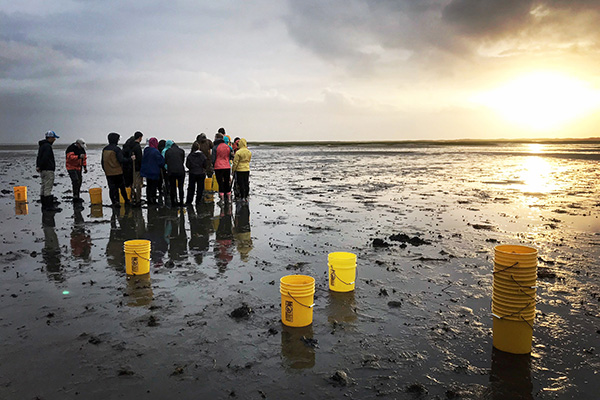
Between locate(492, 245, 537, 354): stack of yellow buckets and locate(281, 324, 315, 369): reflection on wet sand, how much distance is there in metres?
2.22

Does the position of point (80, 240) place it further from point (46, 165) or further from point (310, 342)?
point (310, 342)

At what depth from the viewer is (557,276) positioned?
7391 mm

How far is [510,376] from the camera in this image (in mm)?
4352

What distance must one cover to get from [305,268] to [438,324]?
9.75 feet

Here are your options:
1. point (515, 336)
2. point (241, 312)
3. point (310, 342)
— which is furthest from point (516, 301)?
point (241, 312)

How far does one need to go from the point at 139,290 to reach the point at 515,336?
544cm

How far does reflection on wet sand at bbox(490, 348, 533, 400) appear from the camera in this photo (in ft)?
13.3

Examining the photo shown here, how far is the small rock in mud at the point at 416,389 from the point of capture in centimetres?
408

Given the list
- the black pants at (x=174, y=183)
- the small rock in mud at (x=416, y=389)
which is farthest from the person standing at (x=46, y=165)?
the small rock in mud at (x=416, y=389)

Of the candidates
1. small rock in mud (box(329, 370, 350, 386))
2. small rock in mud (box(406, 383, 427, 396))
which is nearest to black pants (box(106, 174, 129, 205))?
small rock in mud (box(329, 370, 350, 386))

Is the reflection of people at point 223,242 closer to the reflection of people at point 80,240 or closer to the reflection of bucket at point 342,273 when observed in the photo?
the reflection of bucket at point 342,273

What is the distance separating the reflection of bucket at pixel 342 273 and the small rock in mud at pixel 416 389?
8.31ft

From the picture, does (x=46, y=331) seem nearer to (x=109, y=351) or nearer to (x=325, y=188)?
(x=109, y=351)

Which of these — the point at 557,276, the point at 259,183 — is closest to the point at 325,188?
the point at 259,183
